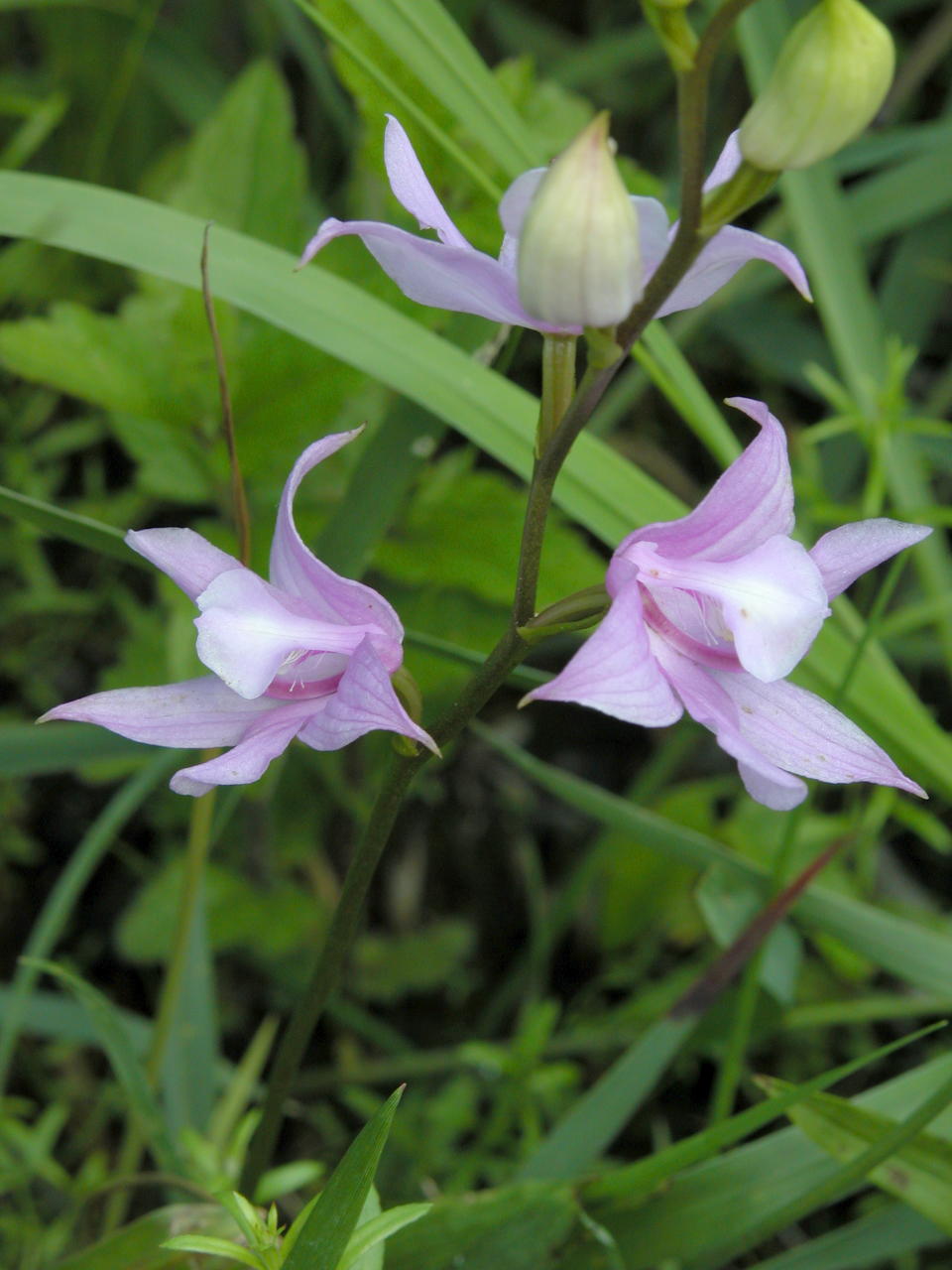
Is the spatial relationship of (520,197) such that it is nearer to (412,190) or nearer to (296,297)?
(412,190)

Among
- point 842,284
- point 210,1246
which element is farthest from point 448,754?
point 210,1246

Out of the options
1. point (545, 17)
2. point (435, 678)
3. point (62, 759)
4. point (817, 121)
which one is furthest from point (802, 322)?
point (817, 121)

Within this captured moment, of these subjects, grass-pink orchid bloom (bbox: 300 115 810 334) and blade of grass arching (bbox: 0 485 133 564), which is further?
blade of grass arching (bbox: 0 485 133 564)

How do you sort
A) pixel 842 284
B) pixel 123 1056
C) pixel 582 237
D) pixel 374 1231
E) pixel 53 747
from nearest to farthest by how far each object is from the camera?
pixel 582 237
pixel 374 1231
pixel 123 1056
pixel 53 747
pixel 842 284

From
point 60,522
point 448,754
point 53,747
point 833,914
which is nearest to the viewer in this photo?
point 60,522

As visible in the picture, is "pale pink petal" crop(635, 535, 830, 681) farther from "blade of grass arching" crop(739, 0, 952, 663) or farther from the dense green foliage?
"blade of grass arching" crop(739, 0, 952, 663)

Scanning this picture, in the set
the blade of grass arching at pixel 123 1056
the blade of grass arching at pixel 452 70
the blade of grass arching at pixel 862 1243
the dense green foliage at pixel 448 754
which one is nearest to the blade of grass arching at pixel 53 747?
the dense green foliage at pixel 448 754

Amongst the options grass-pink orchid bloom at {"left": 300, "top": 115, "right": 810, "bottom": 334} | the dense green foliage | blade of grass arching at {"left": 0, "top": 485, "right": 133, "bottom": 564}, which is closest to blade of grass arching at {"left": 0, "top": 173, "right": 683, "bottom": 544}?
the dense green foliage
